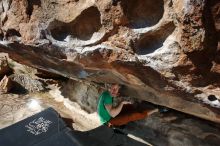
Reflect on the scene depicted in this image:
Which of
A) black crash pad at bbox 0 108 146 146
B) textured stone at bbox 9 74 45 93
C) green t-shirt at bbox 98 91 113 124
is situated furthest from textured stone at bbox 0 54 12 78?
green t-shirt at bbox 98 91 113 124

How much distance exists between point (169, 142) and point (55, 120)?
3.77ft

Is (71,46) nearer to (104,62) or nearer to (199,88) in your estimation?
(104,62)

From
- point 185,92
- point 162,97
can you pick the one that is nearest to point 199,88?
point 185,92

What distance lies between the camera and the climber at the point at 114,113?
384 cm

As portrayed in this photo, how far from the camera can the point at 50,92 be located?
195 inches

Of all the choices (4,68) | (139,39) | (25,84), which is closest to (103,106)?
(25,84)

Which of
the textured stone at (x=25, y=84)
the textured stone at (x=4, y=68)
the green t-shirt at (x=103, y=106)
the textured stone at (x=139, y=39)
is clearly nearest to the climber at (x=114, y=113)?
the green t-shirt at (x=103, y=106)

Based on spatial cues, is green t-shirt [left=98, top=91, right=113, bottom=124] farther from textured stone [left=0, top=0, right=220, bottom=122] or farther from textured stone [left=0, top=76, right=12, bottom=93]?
textured stone [left=0, top=76, right=12, bottom=93]

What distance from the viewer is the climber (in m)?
3.84

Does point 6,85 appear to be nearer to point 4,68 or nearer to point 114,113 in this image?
point 4,68

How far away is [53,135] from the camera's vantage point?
373 centimetres

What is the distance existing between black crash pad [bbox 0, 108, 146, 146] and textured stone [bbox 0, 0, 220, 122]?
2.66 feet

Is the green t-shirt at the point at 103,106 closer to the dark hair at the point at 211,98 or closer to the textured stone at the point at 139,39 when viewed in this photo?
the textured stone at the point at 139,39

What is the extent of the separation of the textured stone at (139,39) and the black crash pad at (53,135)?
812mm
